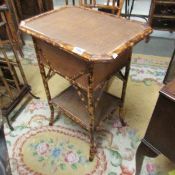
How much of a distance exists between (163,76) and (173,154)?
4.05 ft

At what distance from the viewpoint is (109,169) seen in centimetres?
128

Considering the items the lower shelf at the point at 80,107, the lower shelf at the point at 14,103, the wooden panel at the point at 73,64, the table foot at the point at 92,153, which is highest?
the wooden panel at the point at 73,64

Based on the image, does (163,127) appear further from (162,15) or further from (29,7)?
(29,7)

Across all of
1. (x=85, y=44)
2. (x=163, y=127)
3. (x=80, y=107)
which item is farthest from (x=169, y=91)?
(x=80, y=107)

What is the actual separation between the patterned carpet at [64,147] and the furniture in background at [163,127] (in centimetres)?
42

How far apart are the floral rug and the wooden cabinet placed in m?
1.34

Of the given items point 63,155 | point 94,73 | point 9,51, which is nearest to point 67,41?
point 94,73

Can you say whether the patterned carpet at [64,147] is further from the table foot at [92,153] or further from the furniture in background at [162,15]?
the furniture in background at [162,15]

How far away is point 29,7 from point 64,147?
6.41 feet

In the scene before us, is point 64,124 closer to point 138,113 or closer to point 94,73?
point 138,113

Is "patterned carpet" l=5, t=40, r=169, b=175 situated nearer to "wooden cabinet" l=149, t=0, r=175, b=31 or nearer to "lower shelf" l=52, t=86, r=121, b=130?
"lower shelf" l=52, t=86, r=121, b=130

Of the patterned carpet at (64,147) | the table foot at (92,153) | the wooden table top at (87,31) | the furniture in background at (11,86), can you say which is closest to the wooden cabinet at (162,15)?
the patterned carpet at (64,147)

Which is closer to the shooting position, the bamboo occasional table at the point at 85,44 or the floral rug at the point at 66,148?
the bamboo occasional table at the point at 85,44

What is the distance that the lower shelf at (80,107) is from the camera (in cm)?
129
